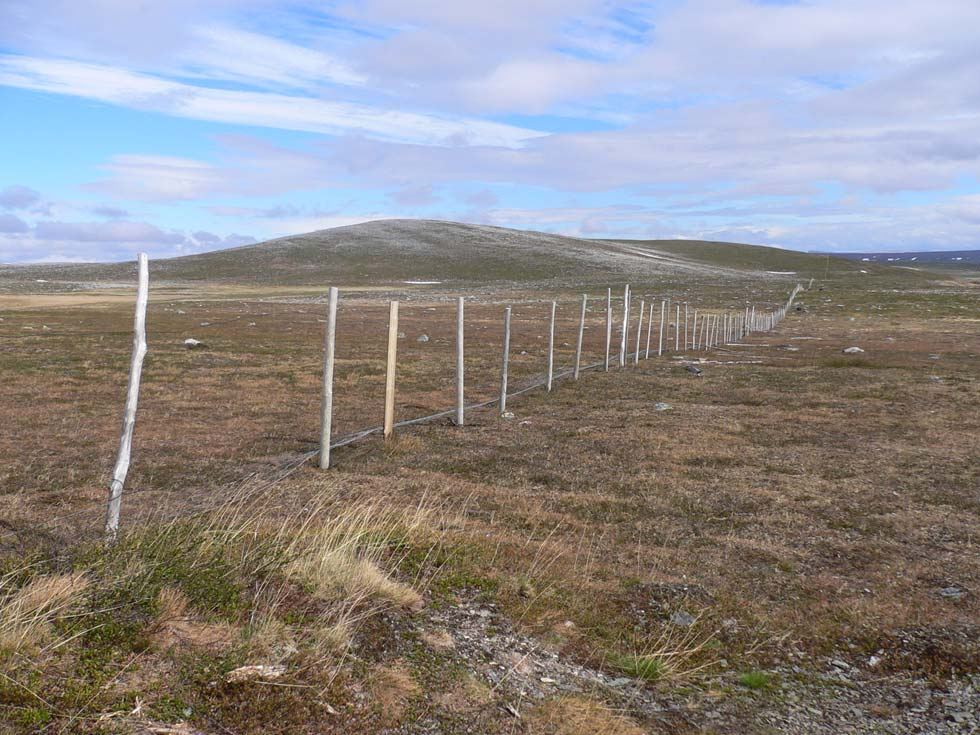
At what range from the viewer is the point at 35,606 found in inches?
176

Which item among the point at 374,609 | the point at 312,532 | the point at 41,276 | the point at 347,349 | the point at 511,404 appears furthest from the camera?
the point at 41,276

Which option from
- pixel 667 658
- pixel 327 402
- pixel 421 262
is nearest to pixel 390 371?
pixel 327 402

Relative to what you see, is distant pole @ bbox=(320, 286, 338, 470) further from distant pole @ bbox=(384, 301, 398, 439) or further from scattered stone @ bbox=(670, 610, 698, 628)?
scattered stone @ bbox=(670, 610, 698, 628)

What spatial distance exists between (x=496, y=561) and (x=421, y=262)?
127966 mm

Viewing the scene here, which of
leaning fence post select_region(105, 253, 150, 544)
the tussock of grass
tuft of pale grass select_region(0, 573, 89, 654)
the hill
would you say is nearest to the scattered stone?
the tussock of grass

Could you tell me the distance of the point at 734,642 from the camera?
5.99 metres

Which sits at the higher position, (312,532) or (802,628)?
(312,532)

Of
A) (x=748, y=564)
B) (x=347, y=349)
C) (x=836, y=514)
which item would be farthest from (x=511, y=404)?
(x=347, y=349)

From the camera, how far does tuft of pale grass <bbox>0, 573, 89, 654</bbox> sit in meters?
4.14

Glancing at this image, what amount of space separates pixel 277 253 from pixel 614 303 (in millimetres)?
79745

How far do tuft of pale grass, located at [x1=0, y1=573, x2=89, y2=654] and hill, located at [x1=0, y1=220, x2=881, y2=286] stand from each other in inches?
4194

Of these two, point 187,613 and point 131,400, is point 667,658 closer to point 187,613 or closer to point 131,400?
point 187,613

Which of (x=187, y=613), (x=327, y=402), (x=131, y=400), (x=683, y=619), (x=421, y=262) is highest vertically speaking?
(x=421, y=262)

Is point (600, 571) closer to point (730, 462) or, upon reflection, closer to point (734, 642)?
point (734, 642)
